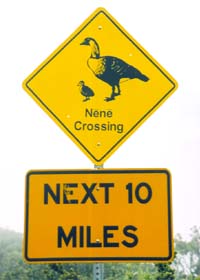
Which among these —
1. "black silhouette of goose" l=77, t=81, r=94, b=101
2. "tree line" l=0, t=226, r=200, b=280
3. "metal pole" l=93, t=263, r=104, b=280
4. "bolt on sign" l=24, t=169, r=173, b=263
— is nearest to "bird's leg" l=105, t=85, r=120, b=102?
"black silhouette of goose" l=77, t=81, r=94, b=101

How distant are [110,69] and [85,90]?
24 centimetres

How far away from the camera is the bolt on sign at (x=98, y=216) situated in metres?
3.36

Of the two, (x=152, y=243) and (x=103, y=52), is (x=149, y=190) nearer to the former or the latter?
(x=152, y=243)

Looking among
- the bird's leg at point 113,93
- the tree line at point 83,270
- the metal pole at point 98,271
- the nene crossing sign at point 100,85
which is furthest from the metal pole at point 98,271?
the tree line at point 83,270

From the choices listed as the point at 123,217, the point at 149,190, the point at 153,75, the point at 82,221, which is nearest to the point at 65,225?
the point at 82,221

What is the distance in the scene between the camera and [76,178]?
11.4 ft

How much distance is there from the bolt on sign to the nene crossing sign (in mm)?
227

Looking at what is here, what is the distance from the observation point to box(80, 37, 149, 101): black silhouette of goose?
3.64m

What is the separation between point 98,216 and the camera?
133 inches

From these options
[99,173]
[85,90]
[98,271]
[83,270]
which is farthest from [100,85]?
[83,270]

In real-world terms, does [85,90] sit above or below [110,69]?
below

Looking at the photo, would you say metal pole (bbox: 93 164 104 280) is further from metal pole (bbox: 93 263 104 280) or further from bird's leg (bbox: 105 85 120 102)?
bird's leg (bbox: 105 85 120 102)

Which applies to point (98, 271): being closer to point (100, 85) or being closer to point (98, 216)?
point (98, 216)

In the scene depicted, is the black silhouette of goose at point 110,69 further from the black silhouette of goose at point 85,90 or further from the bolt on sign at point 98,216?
the bolt on sign at point 98,216
